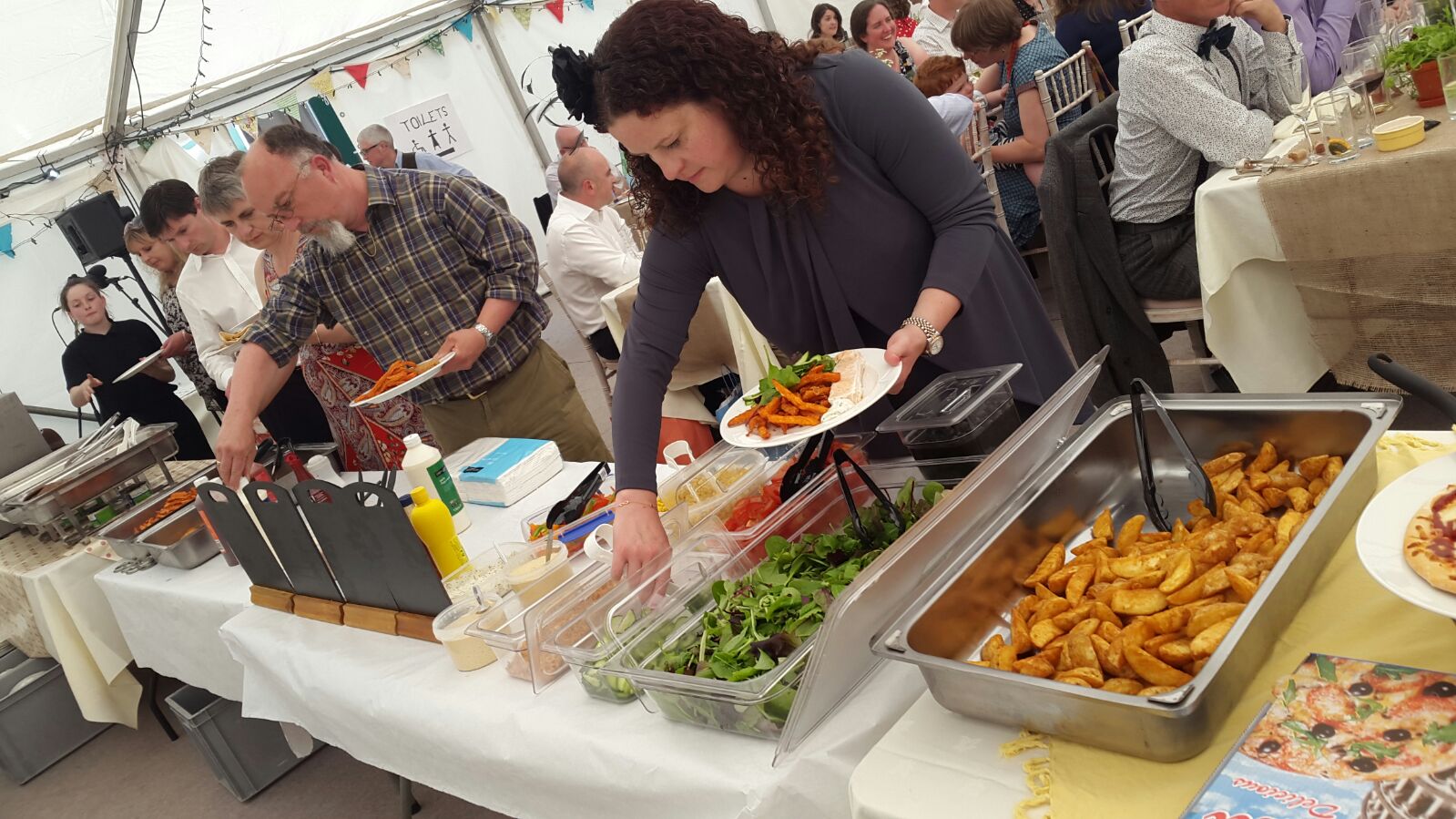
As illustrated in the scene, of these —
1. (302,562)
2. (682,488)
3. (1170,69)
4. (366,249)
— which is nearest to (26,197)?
(366,249)

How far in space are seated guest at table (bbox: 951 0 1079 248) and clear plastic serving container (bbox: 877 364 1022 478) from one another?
2402 mm

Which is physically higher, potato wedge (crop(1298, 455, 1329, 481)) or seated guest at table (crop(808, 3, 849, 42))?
seated guest at table (crop(808, 3, 849, 42))

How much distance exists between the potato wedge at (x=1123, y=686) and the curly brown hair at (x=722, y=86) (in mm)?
947

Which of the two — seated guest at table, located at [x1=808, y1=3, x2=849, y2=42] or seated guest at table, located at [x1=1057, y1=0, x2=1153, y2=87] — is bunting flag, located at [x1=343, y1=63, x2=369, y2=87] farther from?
seated guest at table, located at [x1=1057, y1=0, x2=1153, y2=87]

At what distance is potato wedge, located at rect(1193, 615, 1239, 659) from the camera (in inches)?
34.8

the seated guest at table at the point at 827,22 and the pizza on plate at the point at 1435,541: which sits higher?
the seated guest at table at the point at 827,22

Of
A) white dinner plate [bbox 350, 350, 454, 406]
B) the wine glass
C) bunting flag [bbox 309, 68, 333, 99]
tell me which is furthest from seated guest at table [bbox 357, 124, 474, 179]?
the wine glass

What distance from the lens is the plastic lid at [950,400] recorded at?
1414 millimetres

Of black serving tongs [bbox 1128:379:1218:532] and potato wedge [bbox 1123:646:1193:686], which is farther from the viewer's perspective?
black serving tongs [bbox 1128:379:1218:532]

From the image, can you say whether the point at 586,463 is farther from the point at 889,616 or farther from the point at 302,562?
the point at 889,616

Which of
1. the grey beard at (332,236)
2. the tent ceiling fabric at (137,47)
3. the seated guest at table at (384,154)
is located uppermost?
the tent ceiling fabric at (137,47)

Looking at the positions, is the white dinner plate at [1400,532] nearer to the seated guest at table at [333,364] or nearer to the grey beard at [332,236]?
Result: the grey beard at [332,236]

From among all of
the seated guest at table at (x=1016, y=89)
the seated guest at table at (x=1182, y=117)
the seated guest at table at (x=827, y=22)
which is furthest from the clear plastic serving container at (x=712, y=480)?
the seated guest at table at (x=827, y=22)

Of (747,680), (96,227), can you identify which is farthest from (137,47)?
(747,680)
